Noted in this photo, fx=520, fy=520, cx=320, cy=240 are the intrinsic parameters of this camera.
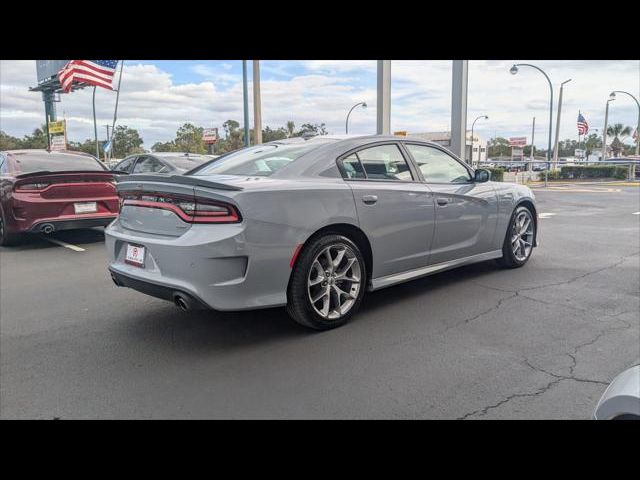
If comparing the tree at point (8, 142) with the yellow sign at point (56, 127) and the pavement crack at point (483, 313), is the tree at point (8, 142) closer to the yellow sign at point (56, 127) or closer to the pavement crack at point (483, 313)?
the yellow sign at point (56, 127)

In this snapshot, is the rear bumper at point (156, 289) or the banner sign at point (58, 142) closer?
the rear bumper at point (156, 289)

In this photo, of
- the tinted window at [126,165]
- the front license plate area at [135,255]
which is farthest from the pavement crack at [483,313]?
the tinted window at [126,165]

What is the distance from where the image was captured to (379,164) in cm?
456

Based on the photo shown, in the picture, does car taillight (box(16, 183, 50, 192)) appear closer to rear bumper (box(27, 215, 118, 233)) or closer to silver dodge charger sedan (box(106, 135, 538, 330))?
rear bumper (box(27, 215, 118, 233))

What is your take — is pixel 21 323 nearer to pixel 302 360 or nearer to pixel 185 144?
pixel 302 360

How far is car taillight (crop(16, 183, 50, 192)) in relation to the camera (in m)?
7.38

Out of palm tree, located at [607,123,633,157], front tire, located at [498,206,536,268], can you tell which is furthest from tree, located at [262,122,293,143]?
palm tree, located at [607,123,633,157]

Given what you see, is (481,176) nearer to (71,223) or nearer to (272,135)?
(71,223)

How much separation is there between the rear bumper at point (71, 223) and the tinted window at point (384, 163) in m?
4.71

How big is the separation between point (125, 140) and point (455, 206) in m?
70.8

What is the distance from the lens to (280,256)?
3.60m

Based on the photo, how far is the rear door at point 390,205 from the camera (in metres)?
4.24

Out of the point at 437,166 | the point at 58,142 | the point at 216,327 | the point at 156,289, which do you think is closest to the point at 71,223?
the point at 216,327
